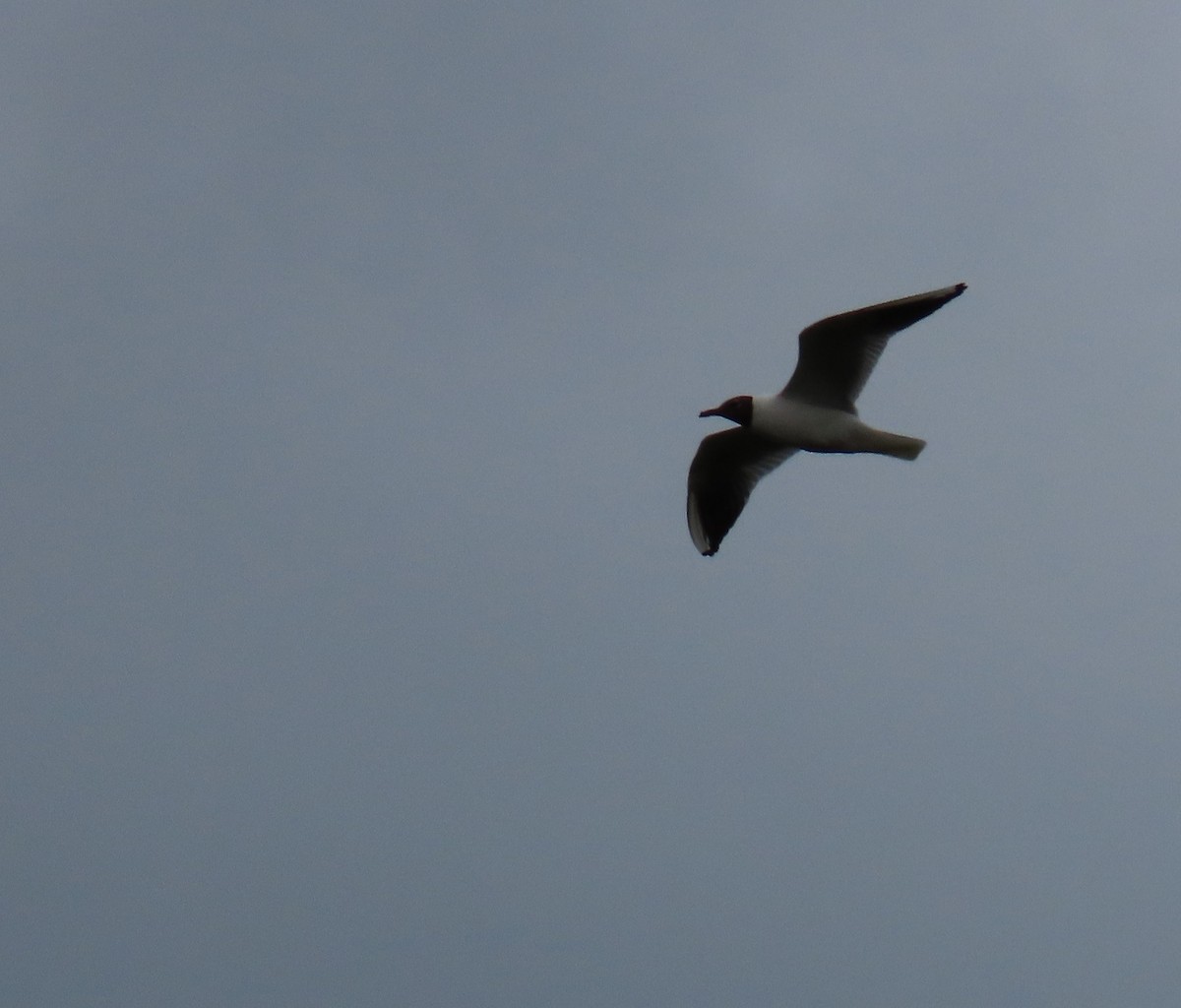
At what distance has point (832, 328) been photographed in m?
8.63

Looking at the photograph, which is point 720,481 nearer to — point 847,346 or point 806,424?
point 806,424

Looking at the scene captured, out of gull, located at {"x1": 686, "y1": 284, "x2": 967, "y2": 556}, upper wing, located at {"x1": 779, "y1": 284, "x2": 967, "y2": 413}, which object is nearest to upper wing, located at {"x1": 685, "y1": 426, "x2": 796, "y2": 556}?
gull, located at {"x1": 686, "y1": 284, "x2": 967, "y2": 556}

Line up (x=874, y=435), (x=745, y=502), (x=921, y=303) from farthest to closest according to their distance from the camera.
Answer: (x=745, y=502)
(x=874, y=435)
(x=921, y=303)

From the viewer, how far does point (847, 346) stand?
28.7 feet

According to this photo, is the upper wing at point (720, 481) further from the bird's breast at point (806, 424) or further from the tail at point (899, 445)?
the tail at point (899, 445)

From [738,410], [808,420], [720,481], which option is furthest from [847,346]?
[720,481]

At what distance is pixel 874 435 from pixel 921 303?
3.40ft

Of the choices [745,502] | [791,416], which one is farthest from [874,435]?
[745,502]

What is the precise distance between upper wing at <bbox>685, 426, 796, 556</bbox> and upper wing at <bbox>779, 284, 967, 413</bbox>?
847 mm

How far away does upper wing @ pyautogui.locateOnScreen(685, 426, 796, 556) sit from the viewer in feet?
32.6

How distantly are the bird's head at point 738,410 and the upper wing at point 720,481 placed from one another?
0.56m

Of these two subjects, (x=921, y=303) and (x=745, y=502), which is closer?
(x=921, y=303)

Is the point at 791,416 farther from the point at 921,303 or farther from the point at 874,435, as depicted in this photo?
the point at 921,303

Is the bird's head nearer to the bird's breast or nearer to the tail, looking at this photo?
the bird's breast
